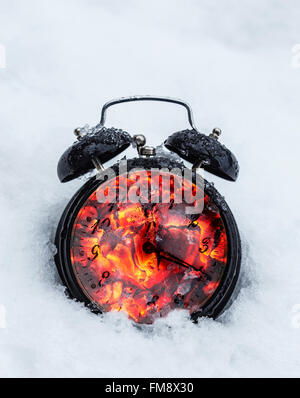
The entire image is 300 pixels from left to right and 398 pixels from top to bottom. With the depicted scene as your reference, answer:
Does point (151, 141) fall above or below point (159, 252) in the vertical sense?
above

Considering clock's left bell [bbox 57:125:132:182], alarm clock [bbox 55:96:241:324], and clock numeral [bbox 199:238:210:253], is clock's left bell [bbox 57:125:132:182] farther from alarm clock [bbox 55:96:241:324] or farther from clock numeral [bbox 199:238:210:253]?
clock numeral [bbox 199:238:210:253]

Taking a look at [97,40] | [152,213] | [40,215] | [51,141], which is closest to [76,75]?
[97,40]

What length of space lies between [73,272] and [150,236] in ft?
0.64

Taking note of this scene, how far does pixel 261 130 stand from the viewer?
5.29 ft

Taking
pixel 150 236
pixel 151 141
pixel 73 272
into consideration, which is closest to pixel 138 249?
pixel 150 236

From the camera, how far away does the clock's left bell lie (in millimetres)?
1117

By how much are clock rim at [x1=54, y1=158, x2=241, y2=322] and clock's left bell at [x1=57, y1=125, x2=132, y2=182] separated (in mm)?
45

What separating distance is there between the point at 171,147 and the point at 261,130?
0.54 m

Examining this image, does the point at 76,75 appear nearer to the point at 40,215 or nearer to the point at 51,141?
the point at 51,141

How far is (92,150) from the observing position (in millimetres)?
1116

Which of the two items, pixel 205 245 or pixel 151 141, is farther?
pixel 151 141

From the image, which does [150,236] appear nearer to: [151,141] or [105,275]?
[105,275]

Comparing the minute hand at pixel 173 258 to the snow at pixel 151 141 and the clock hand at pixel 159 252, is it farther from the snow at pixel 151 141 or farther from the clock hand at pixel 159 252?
the snow at pixel 151 141

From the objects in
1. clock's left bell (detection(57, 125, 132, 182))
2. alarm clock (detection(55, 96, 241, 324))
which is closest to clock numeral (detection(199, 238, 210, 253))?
alarm clock (detection(55, 96, 241, 324))
